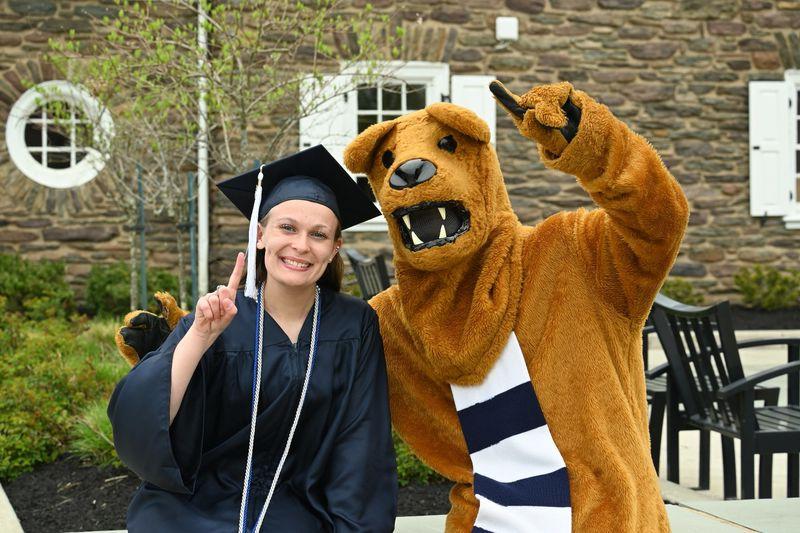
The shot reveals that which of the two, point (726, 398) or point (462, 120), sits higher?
point (462, 120)

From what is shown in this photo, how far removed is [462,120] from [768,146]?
399 inches

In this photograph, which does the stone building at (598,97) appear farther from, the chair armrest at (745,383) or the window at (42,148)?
the chair armrest at (745,383)

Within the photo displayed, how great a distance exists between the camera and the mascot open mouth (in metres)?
2.48

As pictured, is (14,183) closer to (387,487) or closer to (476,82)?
(476,82)

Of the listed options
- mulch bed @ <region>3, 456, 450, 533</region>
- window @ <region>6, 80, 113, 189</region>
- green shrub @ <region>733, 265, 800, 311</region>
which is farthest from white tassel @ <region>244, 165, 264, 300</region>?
green shrub @ <region>733, 265, 800, 311</region>

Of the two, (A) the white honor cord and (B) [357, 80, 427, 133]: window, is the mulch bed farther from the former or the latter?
(B) [357, 80, 427, 133]: window

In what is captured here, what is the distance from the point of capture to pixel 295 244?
2.69 meters

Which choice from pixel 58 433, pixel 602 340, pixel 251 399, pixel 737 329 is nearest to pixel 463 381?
pixel 602 340

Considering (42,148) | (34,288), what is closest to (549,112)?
(34,288)

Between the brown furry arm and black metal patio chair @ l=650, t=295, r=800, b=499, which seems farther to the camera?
black metal patio chair @ l=650, t=295, r=800, b=499

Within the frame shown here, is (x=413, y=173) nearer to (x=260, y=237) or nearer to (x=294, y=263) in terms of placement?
(x=294, y=263)

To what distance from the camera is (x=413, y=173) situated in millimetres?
2475

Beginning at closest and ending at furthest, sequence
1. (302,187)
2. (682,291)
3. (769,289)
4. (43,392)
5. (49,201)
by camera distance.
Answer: (302,187) → (43,392) → (49,201) → (682,291) → (769,289)

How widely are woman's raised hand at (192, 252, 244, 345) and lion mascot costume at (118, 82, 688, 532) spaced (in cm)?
47
